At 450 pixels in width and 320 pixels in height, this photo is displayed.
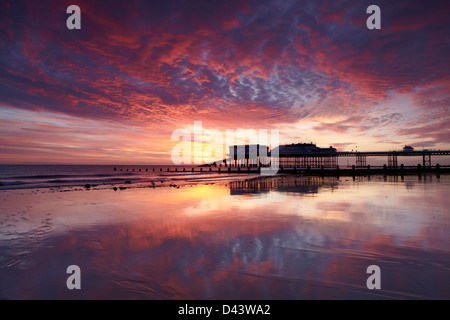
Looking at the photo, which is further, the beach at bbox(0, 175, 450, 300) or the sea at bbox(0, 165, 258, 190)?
the sea at bbox(0, 165, 258, 190)

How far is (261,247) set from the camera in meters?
6.38

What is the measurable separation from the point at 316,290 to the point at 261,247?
7.70 feet

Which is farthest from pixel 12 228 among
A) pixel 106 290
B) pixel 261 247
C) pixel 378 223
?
pixel 378 223

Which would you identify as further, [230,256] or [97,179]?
[97,179]

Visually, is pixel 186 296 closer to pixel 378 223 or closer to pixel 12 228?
pixel 378 223

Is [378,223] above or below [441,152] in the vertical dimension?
below

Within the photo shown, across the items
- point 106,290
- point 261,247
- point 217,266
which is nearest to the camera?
point 106,290

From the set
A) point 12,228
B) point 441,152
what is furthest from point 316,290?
point 441,152

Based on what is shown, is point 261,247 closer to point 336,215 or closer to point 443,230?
point 336,215

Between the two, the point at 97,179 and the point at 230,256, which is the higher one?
the point at 97,179

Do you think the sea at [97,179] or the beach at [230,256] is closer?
the beach at [230,256]

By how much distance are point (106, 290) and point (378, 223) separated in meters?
8.92

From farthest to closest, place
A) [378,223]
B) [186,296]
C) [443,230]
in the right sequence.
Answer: [378,223] < [443,230] < [186,296]
